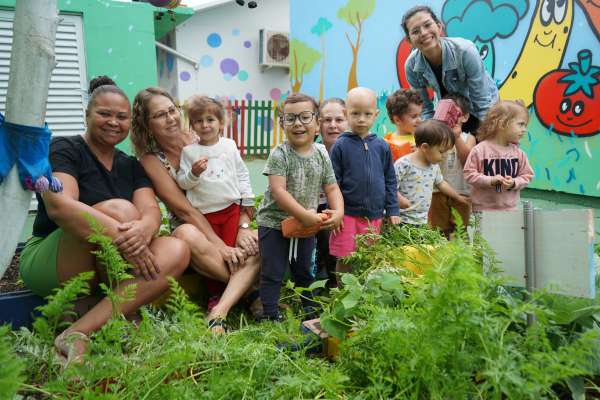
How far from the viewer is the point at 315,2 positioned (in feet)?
34.7

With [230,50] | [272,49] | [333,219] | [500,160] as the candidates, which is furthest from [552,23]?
[230,50]

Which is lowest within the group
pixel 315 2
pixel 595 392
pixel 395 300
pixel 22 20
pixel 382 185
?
pixel 595 392

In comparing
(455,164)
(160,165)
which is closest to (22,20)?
(160,165)

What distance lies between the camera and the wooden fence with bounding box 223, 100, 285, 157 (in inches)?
626

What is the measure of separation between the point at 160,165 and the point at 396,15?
22.7 feet

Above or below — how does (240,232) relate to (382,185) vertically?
below

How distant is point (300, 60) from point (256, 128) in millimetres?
5036

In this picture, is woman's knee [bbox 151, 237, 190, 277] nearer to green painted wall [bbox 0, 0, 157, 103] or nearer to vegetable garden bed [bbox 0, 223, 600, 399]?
vegetable garden bed [bbox 0, 223, 600, 399]

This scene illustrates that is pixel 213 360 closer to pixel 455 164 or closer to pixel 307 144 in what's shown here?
pixel 307 144

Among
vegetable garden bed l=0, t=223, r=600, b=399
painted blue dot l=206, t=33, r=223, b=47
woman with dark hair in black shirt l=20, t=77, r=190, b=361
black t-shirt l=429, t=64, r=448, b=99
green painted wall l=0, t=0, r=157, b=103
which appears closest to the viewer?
vegetable garden bed l=0, t=223, r=600, b=399

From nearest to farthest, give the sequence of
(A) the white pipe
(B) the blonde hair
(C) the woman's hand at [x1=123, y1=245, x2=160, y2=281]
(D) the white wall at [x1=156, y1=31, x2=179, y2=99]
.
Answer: (C) the woman's hand at [x1=123, y1=245, x2=160, y2=281] < (B) the blonde hair < (A) the white pipe < (D) the white wall at [x1=156, y1=31, x2=179, y2=99]

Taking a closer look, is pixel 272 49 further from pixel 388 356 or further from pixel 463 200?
pixel 388 356

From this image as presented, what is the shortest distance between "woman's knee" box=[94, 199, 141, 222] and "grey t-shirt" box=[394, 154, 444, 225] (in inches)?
73.0

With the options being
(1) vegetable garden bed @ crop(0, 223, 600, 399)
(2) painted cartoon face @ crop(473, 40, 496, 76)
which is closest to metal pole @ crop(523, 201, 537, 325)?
(1) vegetable garden bed @ crop(0, 223, 600, 399)
